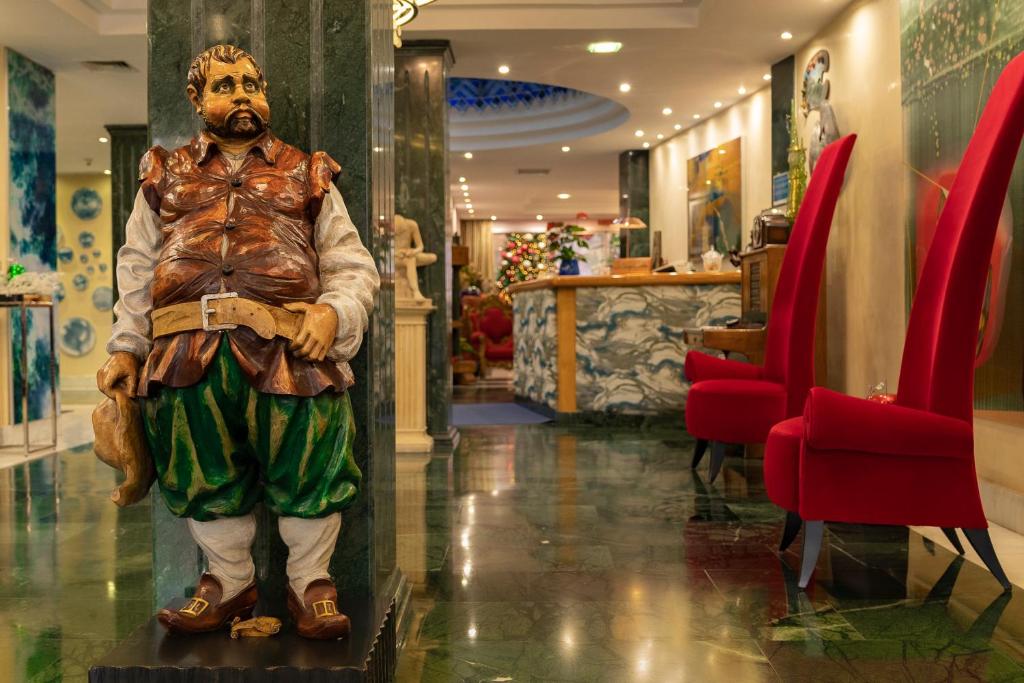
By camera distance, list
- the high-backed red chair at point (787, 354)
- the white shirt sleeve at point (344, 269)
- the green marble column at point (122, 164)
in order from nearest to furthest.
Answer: the white shirt sleeve at point (344, 269) < the high-backed red chair at point (787, 354) < the green marble column at point (122, 164)

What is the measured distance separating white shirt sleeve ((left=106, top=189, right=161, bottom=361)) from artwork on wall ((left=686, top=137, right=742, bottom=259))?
27.2 feet

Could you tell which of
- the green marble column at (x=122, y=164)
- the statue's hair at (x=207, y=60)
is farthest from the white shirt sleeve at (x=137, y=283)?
the green marble column at (x=122, y=164)

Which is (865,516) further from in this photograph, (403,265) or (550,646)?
(403,265)

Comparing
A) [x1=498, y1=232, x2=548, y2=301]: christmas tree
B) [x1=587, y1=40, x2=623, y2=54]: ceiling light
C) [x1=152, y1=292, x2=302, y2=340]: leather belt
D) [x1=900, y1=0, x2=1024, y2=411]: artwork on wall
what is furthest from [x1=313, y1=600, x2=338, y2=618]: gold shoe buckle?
[x1=498, y1=232, x2=548, y2=301]: christmas tree

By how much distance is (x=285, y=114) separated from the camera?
94.8 inches

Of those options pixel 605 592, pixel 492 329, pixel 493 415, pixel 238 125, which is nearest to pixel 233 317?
pixel 238 125

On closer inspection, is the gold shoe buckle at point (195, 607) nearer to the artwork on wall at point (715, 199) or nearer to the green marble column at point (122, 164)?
the artwork on wall at point (715, 199)

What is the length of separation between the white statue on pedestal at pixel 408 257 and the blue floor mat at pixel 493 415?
1.95 meters

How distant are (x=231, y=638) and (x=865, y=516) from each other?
2.07 metres

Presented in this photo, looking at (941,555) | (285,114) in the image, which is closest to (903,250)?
(941,555)

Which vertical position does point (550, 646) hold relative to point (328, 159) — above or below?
below

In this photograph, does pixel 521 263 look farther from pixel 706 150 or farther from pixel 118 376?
pixel 118 376

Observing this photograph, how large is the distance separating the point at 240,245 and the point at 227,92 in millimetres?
345

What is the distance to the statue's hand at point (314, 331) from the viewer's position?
198cm
